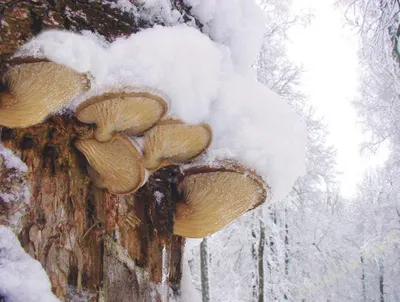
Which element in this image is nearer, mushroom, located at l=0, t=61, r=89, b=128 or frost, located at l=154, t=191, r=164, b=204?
mushroom, located at l=0, t=61, r=89, b=128

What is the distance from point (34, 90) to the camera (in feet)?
2.87

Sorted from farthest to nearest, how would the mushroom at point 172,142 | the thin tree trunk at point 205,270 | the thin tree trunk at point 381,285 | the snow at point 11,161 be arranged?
the thin tree trunk at point 381,285, the thin tree trunk at point 205,270, the mushroom at point 172,142, the snow at point 11,161

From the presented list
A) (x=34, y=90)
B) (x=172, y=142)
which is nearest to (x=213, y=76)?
(x=172, y=142)

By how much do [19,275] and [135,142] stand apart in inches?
16.1

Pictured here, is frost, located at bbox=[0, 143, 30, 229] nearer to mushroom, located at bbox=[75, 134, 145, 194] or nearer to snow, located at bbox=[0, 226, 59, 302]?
snow, located at bbox=[0, 226, 59, 302]

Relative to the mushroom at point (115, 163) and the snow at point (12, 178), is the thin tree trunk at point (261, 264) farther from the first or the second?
the snow at point (12, 178)

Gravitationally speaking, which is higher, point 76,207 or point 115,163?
point 115,163

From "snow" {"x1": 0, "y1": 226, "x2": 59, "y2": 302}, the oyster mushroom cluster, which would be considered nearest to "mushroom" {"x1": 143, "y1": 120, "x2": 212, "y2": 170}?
the oyster mushroom cluster

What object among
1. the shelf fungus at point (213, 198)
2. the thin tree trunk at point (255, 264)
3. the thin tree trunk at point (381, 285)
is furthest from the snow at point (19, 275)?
the thin tree trunk at point (381, 285)

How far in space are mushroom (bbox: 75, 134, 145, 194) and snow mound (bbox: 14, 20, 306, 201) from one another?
0.43 ft

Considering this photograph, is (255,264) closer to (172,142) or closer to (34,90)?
(172,142)

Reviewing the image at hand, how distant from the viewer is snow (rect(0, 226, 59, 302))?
830mm

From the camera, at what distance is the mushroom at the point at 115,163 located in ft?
3.45

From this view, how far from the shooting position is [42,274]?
34.3 inches
